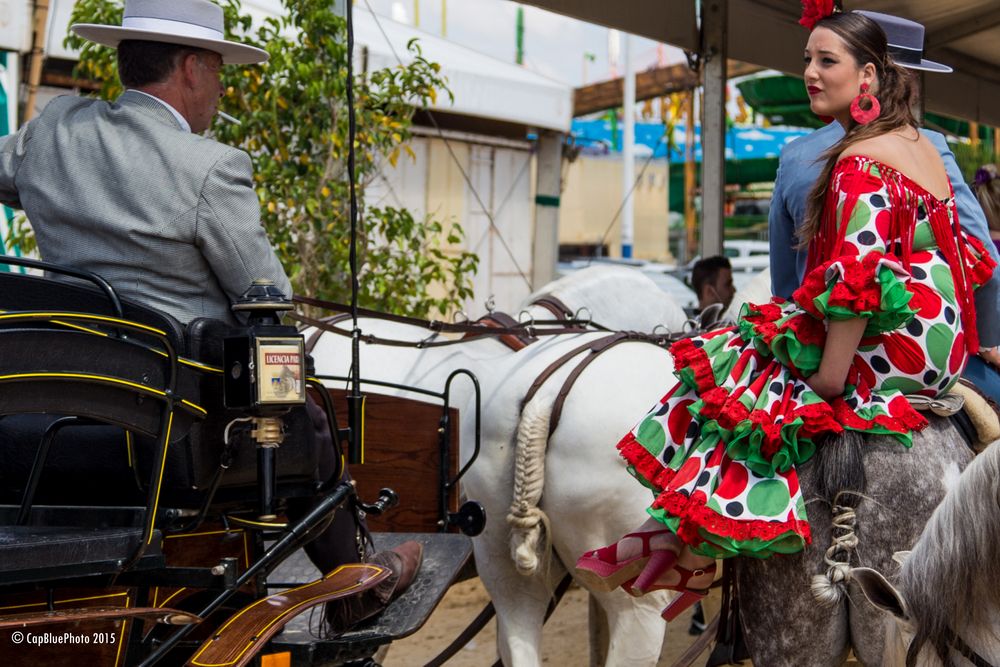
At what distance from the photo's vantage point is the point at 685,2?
6559 millimetres

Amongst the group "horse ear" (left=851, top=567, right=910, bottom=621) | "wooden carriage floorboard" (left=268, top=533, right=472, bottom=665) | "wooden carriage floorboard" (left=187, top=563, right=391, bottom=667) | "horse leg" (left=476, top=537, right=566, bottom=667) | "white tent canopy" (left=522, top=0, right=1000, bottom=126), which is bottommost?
"horse leg" (left=476, top=537, right=566, bottom=667)

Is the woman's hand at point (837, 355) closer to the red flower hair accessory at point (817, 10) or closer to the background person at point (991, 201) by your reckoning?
the red flower hair accessory at point (817, 10)

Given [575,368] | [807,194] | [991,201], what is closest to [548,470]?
[575,368]

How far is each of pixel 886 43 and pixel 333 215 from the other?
12.3 ft

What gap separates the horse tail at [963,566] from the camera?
1764 mm

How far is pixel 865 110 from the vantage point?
2.39 metres

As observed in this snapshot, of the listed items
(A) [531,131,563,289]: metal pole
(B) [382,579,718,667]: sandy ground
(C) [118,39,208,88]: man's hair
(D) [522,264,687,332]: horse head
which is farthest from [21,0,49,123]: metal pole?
(A) [531,131,563,289]: metal pole

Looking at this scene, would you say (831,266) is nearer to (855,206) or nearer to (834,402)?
(855,206)

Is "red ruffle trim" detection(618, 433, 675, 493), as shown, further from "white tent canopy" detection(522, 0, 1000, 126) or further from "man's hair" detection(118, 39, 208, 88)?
"white tent canopy" detection(522, 0, 1000, 126)

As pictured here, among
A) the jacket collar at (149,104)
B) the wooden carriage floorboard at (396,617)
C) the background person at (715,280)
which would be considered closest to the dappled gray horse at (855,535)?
the wooden carriage floorboard at (396,617)

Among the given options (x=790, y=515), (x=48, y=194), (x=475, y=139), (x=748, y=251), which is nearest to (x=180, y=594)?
(x=48, y=194)

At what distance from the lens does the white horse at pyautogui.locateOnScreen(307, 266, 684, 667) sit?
3.51 m

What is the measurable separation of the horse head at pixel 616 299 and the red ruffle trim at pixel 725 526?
2.23 metres

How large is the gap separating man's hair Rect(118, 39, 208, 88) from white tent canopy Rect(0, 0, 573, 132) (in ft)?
15.8
